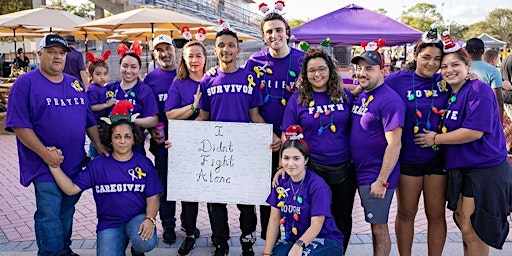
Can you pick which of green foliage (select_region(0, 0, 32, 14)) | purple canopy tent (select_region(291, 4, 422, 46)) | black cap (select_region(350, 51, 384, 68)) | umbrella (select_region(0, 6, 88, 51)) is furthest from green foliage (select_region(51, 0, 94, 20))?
black cap (select_region(350, 51, 384, 68))

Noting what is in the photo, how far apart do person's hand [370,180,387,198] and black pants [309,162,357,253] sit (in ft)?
0.98

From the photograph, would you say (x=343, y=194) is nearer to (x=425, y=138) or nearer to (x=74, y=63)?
(x=425, y=138)

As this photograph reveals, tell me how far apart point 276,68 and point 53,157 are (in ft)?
6.58

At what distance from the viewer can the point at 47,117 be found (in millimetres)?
3631

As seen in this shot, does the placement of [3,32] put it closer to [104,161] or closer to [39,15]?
[39,15]

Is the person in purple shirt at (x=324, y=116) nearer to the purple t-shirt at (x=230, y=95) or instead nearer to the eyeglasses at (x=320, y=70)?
the eyeglasses at (x=320, y=70)

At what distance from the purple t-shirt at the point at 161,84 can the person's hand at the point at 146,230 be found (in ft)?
3.58

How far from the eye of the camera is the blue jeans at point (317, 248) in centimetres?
345

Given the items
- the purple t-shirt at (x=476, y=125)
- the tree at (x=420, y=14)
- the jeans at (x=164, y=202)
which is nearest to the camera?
the purple t-shirt at (x=476, y=125)

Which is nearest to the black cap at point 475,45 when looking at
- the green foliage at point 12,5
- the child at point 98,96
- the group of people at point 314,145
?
the group of people at point 314,145

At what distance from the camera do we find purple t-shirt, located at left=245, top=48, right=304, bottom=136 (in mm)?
4082

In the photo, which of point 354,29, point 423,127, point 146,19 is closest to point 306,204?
point 423,127

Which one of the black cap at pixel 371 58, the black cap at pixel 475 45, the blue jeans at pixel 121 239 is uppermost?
the black cap at pixel 475 45

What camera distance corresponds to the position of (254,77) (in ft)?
13.3
